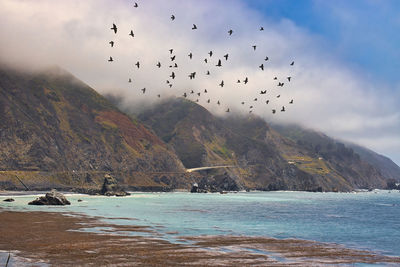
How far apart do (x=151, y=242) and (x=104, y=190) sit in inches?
6390

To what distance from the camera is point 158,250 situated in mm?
36812

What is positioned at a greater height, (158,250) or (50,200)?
(50,200)

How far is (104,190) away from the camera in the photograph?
19800 cm

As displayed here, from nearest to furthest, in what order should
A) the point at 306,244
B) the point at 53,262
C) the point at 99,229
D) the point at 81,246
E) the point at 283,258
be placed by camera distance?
1. the point at 53,262
2. the point at 283,258
3. the point at 81,246
4. the point at 306,244
5. the point at 99,229

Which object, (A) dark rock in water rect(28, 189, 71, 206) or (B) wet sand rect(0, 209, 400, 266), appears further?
(A) dark rock in water rect(28, 189, 71, 206)

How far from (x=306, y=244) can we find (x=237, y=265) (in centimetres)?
1767

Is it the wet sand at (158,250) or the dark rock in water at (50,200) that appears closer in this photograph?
the wet sand at (158,250)

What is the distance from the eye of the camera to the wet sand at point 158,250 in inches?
1254

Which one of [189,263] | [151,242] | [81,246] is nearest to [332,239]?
[151,242]

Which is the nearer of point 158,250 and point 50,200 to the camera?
point 158,250

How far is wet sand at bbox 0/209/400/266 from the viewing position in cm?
3184

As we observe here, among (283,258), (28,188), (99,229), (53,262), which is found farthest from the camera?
(28,188)

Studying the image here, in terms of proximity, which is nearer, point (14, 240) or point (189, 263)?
point (189, 263)

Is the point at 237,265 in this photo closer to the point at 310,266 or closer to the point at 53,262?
the point at 310,266
